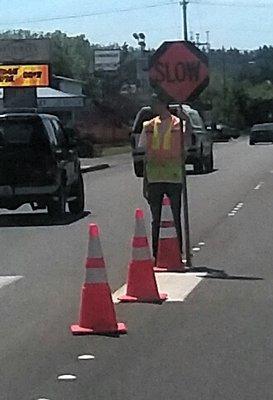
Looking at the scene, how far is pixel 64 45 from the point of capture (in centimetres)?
11200

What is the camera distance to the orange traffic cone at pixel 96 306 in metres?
10.4

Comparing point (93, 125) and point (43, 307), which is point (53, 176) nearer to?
point (43, 307)

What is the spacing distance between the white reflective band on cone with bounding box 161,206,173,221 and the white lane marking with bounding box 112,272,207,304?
67 centimetres

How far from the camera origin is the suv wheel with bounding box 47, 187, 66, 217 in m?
22.5

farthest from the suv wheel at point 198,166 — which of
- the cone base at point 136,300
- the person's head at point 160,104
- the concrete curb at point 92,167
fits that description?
the cone base at point 136,300

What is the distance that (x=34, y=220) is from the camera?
2273cm

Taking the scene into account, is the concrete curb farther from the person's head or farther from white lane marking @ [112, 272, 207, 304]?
white lane marking @ [112, 272, 207, 304]

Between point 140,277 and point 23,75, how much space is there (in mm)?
45115

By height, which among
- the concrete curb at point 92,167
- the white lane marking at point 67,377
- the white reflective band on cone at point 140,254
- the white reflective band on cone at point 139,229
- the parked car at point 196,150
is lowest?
the concrete curb at point 92,167

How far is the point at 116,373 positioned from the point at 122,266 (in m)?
6.30

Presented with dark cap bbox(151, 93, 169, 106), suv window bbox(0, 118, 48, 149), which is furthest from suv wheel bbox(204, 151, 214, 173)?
dark cap bbox(151, 93, 169, 106)

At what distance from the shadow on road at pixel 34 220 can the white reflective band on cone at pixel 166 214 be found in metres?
7.54

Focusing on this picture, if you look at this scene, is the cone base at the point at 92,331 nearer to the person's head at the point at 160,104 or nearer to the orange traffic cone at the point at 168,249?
the orange traffic cone at the point at 168,249

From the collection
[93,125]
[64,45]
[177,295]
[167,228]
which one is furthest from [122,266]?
[64,45]
